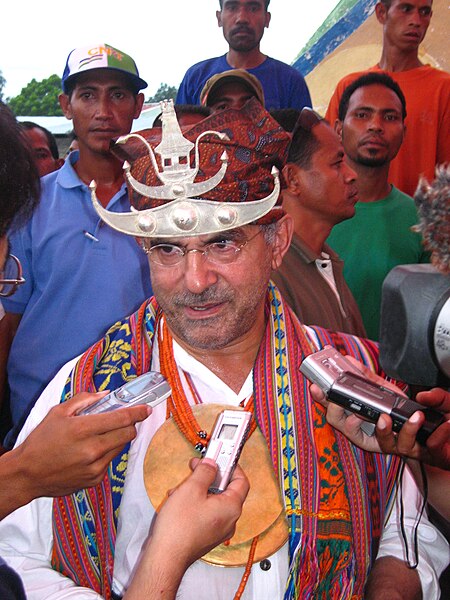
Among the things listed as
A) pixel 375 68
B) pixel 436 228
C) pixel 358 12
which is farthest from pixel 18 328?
pixel 358 12

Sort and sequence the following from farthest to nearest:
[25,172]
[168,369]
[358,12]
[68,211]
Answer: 1. [358,12]
2. [68,211]
3. [168,369]
4. [25,172]

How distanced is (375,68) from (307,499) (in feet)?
11.8

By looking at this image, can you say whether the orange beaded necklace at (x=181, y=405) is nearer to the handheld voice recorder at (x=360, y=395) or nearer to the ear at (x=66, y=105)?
the handheld voice recorder at (x=360, y=395)

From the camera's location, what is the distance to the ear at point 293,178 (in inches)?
126

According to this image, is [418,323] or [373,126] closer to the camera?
[418,323]

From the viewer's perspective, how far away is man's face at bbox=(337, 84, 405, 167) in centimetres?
389

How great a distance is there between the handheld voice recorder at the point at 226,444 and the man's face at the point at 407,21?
3.54 metres

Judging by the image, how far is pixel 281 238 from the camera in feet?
6.84

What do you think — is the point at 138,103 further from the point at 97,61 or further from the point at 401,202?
the point at 401,202

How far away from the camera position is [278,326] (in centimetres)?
203

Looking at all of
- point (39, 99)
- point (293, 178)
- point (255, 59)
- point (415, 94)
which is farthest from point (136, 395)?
point (39, 99)

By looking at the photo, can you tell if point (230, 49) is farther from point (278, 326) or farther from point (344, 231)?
point (278, 326)

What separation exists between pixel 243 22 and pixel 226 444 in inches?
130

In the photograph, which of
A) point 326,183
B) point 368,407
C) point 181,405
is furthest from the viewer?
point 326,183
